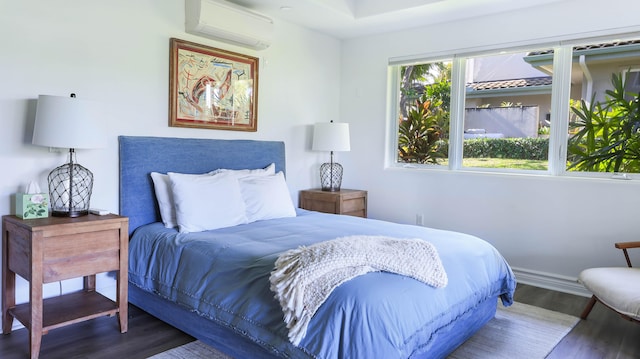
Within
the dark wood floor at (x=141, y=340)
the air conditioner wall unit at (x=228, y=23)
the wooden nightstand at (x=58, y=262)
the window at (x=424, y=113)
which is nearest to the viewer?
the wooden nightstand at (x=58, y=262)

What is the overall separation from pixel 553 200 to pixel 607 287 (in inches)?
44.7

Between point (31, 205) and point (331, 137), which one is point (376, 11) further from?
point (31, 205)

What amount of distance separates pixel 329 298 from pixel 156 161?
2028 millimetres

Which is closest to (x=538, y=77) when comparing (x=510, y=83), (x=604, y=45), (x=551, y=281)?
(x=510, y=83)

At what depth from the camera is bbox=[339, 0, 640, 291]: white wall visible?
3441 millimetres

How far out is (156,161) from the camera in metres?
3.26

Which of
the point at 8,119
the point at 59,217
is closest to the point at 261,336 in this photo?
the point at 59,217

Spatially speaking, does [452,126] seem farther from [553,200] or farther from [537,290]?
[537,290]

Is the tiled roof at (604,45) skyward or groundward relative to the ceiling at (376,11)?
groundward

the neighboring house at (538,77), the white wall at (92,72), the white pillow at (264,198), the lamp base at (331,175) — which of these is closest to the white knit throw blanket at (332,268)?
the white pillow at (264,198)

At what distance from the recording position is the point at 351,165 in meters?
5.02

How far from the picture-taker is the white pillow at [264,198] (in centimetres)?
340

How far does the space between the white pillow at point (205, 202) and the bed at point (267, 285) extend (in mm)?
89

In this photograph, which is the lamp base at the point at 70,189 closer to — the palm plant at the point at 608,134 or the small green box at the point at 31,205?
the small green box at the point at 31,205
